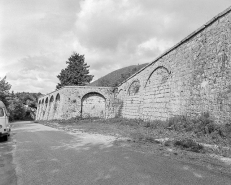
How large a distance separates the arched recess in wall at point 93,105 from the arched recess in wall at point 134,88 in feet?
15.2

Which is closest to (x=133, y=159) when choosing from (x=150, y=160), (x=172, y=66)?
(x=150, y=160)

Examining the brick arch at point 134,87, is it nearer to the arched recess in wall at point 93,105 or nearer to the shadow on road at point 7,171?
the arched recess in wall at point 93,105

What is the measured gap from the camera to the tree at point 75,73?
38156 mm

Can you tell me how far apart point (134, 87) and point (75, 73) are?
2312 cm

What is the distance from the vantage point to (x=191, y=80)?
9.48m

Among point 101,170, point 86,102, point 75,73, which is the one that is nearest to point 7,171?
point 101,170

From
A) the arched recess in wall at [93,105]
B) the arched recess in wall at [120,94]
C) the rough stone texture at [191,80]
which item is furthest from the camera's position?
the arched recess in wall at [93,105]

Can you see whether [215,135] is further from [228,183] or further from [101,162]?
[101,162]

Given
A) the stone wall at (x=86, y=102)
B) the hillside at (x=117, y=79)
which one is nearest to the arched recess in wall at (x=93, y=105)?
the stone wall at (x=86, y=102)

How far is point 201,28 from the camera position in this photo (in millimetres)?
8984

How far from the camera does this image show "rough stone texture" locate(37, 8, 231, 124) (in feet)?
24.5

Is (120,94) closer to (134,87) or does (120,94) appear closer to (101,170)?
(134,87)

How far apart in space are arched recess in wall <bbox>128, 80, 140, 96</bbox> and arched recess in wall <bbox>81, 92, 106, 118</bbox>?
4632 millimetres

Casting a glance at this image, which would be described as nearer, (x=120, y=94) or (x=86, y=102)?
(x=120, y=94)
